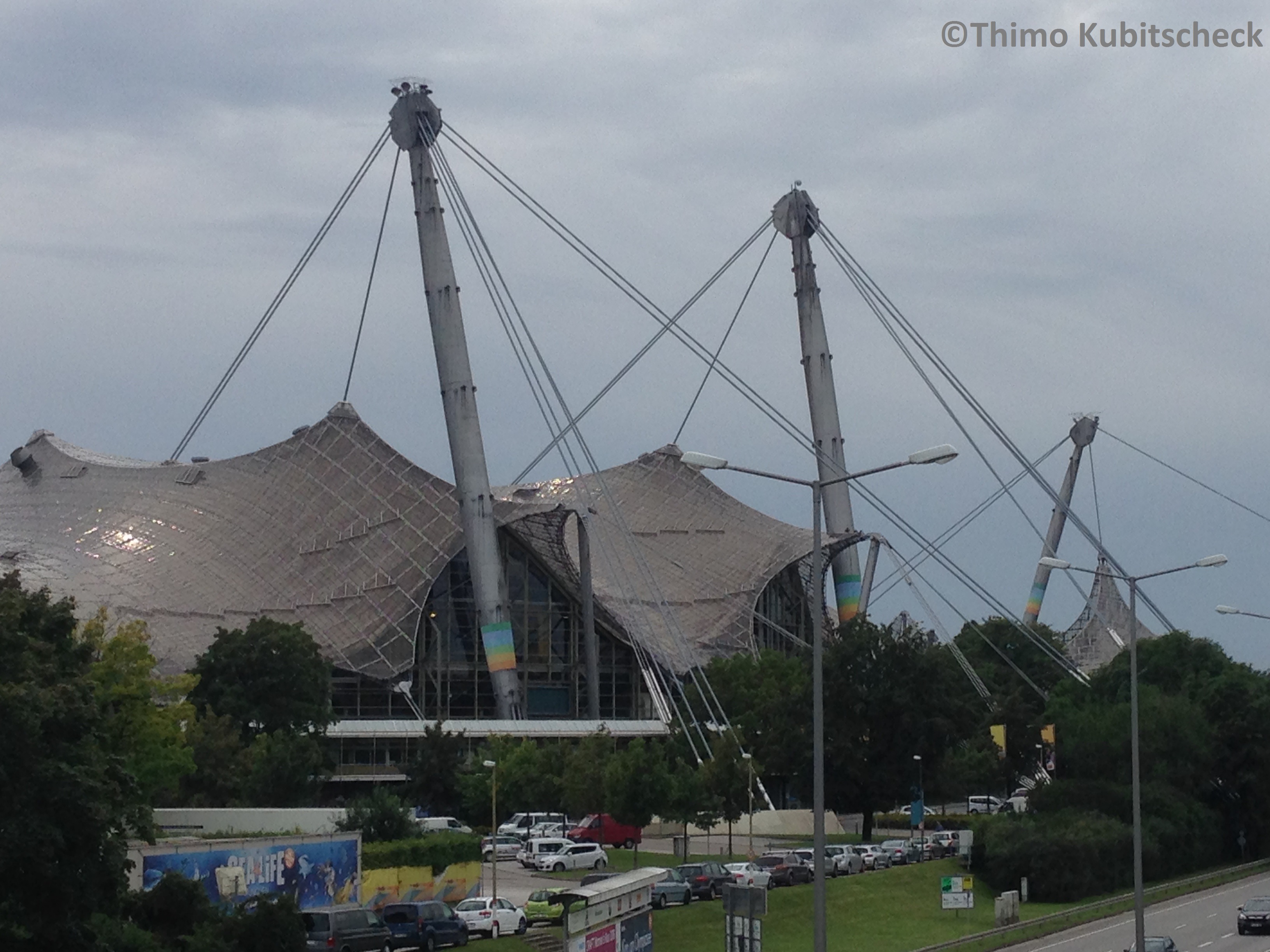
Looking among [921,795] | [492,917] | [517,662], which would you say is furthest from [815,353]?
[492,917]

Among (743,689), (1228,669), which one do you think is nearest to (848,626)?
(743,689)

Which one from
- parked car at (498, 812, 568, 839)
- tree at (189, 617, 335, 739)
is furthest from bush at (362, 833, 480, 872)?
Answer: tree at (189, 617, 335, 739)

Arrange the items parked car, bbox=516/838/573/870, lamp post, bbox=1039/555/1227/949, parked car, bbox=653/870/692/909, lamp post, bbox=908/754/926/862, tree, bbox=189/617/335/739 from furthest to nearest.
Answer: tree, bbox=189/617/335/739
lamp post, bbox=908/754/926/862
parked car, bbox=516/838/573/870
parked car, bbox=653/870/692/909
lamp post, bbox=1039/555/1227/949

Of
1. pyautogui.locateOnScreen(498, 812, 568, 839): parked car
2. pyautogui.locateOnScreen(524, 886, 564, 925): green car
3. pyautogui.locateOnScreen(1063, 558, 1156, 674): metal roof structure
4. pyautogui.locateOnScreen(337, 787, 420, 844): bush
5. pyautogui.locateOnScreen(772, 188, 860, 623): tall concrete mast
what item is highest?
pyautogui.locateOnScreen(772, 188, 860, 623): tall concrete mast

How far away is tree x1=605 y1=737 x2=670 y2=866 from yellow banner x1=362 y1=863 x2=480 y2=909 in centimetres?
1048

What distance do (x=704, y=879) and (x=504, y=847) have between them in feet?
54.1

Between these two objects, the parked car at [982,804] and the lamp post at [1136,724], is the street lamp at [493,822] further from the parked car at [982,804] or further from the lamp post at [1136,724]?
the parked car at [982,804]

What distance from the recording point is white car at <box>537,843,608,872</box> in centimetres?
6362

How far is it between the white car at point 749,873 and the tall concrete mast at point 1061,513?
92377 mm

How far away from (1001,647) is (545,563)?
123ft

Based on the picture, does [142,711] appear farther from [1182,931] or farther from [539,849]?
[1182,931]

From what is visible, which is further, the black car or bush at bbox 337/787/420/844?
bush at bbox 337/787/420/844

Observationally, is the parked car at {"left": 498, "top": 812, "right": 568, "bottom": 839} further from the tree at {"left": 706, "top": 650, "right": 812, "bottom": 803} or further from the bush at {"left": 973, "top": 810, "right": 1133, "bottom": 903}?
the bush at {"left": 973, "top": 810, "right": 1133, "bottom": 903}

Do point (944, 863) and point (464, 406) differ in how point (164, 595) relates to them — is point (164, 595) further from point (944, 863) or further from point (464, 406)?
point (944, 863)
